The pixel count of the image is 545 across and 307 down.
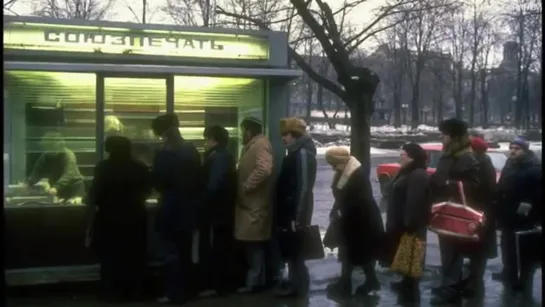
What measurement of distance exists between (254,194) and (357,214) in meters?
0.96

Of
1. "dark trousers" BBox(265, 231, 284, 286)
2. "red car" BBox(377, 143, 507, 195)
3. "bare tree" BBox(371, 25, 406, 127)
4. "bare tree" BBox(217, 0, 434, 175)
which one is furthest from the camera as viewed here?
"bare tree" BBox(371, 25, 406, 127)

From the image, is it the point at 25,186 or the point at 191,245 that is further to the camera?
the point at 25,186

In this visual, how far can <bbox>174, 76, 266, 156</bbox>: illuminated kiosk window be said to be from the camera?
8.34m

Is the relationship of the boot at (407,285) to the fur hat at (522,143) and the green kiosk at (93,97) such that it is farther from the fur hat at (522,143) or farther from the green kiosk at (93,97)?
the green kiosk at (93,97)

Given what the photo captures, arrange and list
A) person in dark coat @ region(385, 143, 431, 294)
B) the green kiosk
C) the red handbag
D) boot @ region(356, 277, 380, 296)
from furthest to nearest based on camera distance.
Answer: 1. boot @ region(356, 277, 380, 296)
2. the green kiosk
3. person in dark coat @ region(385, 143, 431, 294)
4. the red handbag

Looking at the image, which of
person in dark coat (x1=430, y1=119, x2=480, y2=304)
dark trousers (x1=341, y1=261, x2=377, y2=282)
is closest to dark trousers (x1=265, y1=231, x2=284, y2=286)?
dark trousers (x1=341, y1=261, x2=377, y2=282)

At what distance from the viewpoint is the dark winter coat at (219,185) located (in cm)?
734

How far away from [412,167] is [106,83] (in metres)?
3.04

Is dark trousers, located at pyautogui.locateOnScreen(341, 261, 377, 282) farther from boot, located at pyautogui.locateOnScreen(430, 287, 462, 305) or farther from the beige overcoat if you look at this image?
the beige overcoat

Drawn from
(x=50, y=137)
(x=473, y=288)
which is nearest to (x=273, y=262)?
(x=473, y=288)

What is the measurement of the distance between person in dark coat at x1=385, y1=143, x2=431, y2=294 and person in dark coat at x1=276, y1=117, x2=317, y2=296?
0.82m

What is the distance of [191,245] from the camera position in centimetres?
736

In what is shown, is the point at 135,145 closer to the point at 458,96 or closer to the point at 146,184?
the point at 146,184

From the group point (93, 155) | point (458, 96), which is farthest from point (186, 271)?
point (458, 96)
